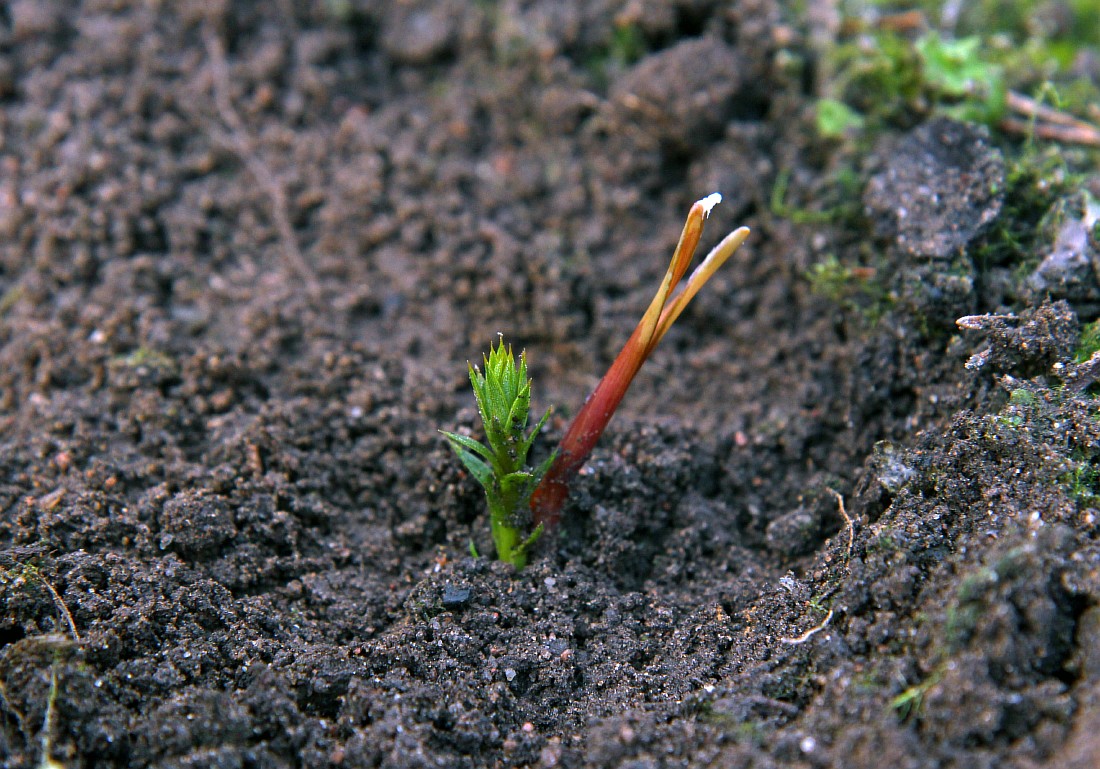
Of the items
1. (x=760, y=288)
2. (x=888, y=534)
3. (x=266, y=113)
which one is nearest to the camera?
(x=888, y=534)

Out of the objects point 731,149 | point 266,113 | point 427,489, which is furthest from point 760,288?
point 266,113

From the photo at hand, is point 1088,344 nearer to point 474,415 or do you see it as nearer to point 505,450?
point 505,450

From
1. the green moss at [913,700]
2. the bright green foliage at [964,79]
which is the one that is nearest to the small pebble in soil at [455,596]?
the green moss at [913,700]

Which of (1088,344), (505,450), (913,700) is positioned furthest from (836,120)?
(913,700)

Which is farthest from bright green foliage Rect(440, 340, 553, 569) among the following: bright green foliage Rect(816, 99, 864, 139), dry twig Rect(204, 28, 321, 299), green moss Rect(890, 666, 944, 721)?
bright green foliage Rect(816, 99, 864, 139)

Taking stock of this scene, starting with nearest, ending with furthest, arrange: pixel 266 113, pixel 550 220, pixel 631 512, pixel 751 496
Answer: pixel 631 512 < pixel 751 496 < pixel 550 220 < pixel 266 113

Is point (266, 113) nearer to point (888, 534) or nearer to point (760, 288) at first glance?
point (760, 288)

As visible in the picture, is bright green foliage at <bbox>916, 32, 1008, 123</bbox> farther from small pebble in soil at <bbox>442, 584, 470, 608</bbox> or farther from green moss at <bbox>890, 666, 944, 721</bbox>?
small pebble in soil at <bbox>442, 584, 470, 608</bbox>
